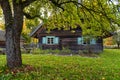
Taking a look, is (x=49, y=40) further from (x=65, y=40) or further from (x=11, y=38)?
(x=11, y=38)

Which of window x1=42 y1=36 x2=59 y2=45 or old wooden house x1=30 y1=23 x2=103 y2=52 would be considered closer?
old wooden house x1=30 y1=23 x2=103 y2=52

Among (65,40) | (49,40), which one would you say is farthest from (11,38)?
(49,40)

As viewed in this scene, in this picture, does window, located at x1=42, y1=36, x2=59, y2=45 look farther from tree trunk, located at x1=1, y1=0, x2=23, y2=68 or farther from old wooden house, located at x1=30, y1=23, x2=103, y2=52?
tree trunk, located at x1=1, y1=0, x2=23, y2=68

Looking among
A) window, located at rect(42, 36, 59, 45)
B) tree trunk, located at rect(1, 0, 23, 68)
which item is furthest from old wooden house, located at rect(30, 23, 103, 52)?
tree trunk, located at rect(1, 0, 23, 68)

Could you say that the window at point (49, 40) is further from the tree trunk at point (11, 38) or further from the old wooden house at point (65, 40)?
the tree trunk at point (11, 38)

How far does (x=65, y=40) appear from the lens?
41.4 metres

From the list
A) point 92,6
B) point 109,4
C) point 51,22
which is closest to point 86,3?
point 92,6

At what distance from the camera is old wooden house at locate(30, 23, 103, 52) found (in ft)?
132

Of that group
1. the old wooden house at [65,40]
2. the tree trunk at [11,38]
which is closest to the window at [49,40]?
the old wooden house at [65,40]

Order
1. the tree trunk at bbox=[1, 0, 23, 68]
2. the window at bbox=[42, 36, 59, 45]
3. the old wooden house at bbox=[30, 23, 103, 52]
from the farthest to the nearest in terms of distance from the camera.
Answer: the window at bbox=[42, 36, 59, 45], the old wooden house at bbox=[30, 23, 103, 52], the tree trunk at bbox=[1, 0, 23, 68]

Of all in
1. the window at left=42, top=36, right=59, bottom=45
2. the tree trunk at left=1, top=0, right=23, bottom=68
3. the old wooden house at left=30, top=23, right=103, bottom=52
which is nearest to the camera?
the tree trunk at left=1, top=0, right=23, bottom=68

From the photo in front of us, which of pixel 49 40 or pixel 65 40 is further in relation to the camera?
pixel 49 40

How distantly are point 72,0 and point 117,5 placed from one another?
2978mm

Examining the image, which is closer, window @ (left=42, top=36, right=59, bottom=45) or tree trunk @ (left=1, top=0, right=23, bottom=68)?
tree trunk @ (left=1, top=0, right=23, bottom=68)
